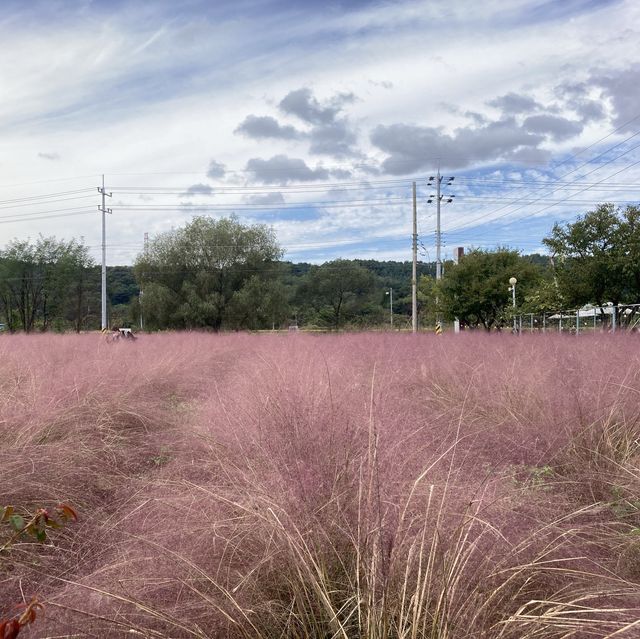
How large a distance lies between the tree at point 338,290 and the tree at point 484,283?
46493 mm

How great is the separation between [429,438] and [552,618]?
123 cm

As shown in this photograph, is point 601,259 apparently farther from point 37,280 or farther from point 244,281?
point 37,280

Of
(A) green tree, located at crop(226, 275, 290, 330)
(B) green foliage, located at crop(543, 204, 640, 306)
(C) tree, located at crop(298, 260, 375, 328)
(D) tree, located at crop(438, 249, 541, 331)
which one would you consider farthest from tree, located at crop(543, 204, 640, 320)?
(C) tree, located at crop(298, 260, 375, 328)

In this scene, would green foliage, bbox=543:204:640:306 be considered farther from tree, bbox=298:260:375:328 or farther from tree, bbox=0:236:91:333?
tree, bbox=298:260:375:328

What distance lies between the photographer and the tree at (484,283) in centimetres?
2264

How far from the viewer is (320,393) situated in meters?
3.32

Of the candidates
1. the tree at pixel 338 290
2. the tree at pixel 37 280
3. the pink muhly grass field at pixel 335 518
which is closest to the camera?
the pink muhly grass field at pixel 335 518

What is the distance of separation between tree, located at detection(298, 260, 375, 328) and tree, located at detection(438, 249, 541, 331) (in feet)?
153

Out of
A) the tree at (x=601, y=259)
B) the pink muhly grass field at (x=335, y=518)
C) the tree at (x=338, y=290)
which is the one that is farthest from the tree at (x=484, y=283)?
the tree at (x=338, y=290)

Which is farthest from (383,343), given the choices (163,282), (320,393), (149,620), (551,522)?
(163,282)

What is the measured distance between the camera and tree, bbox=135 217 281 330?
33469 mm

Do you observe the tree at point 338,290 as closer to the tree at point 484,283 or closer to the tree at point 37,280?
the tree at point 37,280

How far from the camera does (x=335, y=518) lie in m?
1.94

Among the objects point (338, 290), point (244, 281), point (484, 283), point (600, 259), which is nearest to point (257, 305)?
point (244, 281)
